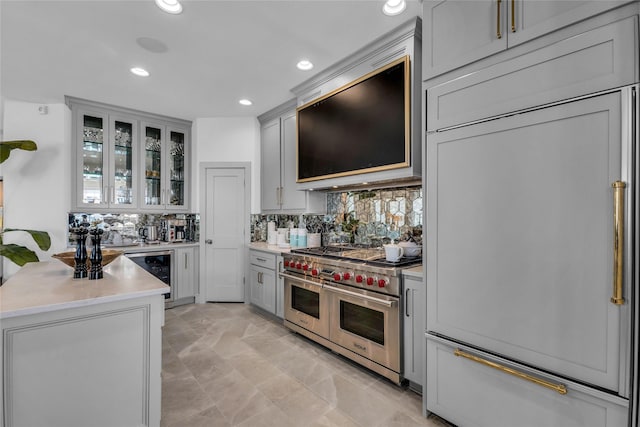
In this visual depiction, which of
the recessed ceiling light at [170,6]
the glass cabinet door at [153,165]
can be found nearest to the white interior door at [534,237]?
the recessed ceiling light at [170,6]

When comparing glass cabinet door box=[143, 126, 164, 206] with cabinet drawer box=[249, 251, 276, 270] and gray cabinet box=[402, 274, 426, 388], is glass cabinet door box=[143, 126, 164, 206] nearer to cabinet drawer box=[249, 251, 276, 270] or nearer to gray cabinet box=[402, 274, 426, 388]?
cabinet drawer box=[249, 251, 276, 270]

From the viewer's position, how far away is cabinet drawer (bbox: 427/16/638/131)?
1237 mm

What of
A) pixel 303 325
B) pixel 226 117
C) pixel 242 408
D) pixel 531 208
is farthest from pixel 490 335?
pixel 226 117

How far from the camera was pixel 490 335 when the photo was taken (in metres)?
1.62

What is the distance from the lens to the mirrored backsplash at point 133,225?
4.09 meters

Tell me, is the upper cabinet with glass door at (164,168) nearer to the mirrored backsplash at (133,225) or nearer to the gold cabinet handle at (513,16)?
the mirrored backsplash at (133,225)

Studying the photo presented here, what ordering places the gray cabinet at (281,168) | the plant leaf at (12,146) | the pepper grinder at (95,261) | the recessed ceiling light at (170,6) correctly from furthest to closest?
1. the gray cabinet at (281,168)
2. the plant leaf at (12,146)
3. the recessed ceiling light at (170,6)
4. the pepper grinder at (95,261)

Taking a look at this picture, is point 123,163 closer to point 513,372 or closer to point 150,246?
point 150,246

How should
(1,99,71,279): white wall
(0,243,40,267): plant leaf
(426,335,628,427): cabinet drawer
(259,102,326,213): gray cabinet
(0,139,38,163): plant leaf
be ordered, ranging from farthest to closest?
1. (259,102,326,213): gray cabinet
2. (1,99,71,279): white wall
3. (0,139,38,163): plant leaf
4. (0,243,40,267): plant leaf
5. (426,335,628,427): cabinet drawer

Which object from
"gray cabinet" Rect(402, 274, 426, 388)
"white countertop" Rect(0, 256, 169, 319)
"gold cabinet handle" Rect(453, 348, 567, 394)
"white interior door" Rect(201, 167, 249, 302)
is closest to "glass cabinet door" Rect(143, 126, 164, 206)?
"white interior door" Rect(201, 167, 249, 302)

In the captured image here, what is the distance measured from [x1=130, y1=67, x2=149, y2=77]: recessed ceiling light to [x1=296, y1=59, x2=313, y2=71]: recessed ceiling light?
60.2 inches

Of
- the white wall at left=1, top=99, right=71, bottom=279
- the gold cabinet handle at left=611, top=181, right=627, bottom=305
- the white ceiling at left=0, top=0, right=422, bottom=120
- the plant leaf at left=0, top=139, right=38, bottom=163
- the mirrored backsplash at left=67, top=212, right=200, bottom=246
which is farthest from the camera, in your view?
the mirrored backsplash at left=67, top=212, right=200, bottom=246

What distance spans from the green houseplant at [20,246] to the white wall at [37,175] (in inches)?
10.7

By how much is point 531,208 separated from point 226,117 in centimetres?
411
